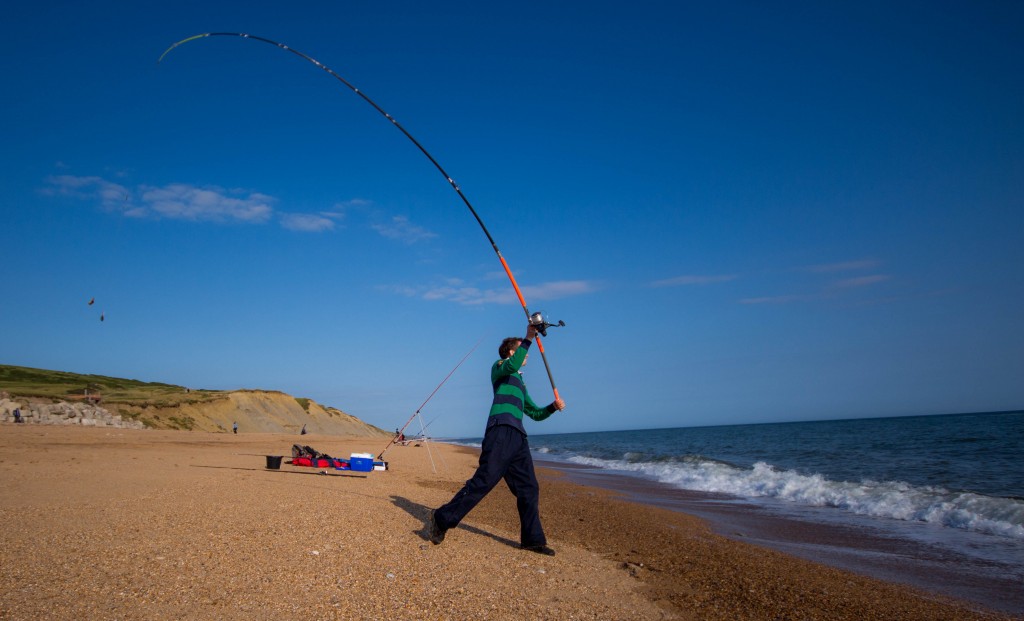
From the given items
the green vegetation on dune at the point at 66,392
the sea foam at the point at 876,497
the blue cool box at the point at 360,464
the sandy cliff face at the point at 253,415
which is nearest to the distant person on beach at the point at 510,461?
the sea foam at the point at 876,497

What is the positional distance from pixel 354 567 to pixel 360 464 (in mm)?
8876

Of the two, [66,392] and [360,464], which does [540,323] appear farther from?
[66,392]

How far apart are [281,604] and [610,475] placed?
17.8m

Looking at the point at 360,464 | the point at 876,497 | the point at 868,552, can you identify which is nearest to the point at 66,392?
the point at 360,464

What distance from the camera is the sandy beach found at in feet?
13.2

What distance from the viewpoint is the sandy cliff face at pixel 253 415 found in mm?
37525

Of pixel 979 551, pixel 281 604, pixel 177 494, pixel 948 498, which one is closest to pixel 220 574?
pixel 281 604

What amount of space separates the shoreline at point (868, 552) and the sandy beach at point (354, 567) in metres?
0.53

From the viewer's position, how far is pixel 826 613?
4.54m

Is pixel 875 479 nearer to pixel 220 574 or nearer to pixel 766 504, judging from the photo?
pixel 766 504

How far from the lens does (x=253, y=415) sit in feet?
160

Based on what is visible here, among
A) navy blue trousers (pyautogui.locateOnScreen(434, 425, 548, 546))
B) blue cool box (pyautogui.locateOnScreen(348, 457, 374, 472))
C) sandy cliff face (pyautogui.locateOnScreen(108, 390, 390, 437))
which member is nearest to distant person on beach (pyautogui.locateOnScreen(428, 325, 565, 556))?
navy blue trousers (pyautogui.locateOnScreen(434, 425, 548, 546))

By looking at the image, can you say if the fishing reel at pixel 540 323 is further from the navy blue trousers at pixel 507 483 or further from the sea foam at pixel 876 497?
the sea foam at pixel 876 497

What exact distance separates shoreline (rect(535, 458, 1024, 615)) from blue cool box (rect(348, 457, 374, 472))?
21.1 ft
